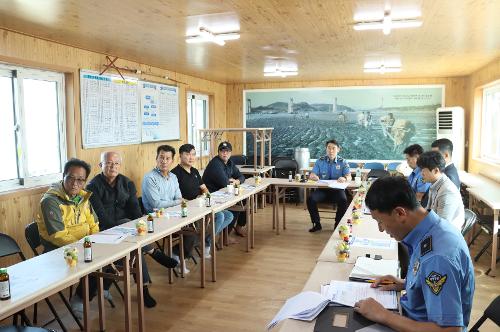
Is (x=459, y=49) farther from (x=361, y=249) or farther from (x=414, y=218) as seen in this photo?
(x=414, y=218)

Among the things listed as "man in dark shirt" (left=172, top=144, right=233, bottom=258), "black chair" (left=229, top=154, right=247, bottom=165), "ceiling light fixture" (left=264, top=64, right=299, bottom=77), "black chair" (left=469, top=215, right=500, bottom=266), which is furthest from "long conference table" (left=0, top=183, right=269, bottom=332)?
"black chair" (left=229, top=154, right=247, bottom=165)

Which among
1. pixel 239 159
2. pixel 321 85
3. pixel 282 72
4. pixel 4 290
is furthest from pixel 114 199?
pixel 321 85

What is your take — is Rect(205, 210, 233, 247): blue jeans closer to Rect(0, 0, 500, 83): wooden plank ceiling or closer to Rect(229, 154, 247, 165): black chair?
Rect(0, 0, 500, 83): wooden plank ceiling

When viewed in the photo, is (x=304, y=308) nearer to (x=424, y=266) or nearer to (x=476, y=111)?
(x=424, y=266)

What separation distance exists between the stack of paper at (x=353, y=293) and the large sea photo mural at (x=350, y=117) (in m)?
6.62

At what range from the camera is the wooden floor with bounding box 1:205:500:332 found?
307 centimetres

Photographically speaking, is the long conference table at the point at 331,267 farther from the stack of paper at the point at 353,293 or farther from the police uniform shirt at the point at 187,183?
the police uniform shirt at the point at 187,183

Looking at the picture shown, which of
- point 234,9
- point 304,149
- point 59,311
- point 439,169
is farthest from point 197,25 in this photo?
point 304,149

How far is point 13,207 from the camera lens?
3.74 m

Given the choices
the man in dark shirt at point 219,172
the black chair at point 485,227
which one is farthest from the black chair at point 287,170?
the black chair at point 485,227

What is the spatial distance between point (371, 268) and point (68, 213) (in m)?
2.13

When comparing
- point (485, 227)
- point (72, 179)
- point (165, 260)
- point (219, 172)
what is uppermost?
point (72, 179)

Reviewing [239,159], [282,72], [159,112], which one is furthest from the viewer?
[239,159]

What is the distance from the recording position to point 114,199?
3.69 m
